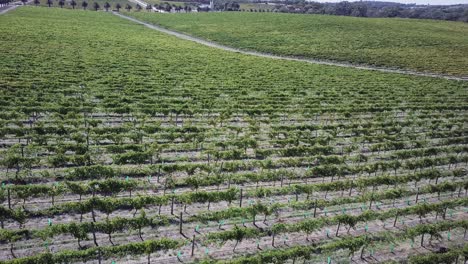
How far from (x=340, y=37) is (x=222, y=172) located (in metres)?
82.2

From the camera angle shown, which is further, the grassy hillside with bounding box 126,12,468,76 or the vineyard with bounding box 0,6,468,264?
the grassy hillside with bounding box 126,12,468,76

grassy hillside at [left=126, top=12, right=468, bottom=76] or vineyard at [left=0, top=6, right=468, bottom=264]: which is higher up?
grassy hillside at [left=126, top=12, right=468, bottom=76]

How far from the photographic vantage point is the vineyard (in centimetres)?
1513

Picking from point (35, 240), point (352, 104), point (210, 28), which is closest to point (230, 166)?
point (35, 240)

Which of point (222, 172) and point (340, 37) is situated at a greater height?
point (340, 37)

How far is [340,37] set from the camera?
94875mm

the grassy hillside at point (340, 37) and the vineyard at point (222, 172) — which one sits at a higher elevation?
the grassy hillside at point (340, 37)

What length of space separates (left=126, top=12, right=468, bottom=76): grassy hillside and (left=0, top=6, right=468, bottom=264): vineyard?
33.0 meters

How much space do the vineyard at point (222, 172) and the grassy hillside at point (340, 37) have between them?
108 ft

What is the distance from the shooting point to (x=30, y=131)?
24.7m

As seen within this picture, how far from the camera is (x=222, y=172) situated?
2136 cm

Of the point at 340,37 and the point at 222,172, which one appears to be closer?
the point at 222,172

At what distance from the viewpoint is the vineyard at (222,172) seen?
15133mm

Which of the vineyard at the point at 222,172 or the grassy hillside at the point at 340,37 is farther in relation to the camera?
the grassy hillside at the point at 340,37
